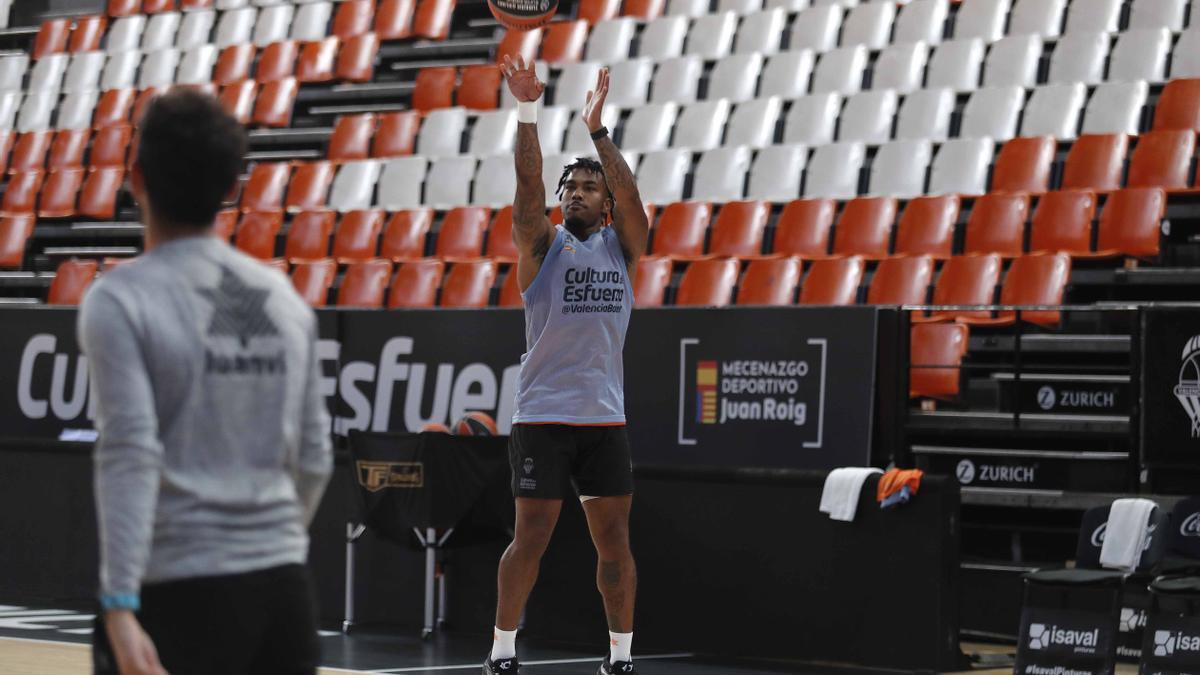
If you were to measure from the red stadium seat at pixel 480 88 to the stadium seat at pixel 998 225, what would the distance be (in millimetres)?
5910

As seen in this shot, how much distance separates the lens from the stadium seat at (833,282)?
37.2 feet

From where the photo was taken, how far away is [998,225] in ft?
37.8

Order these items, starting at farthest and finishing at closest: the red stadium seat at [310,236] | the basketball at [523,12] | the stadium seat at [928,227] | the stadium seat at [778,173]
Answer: the red stadium seat at [310,236] → the stadium seat at [778,173] → the stadium seat at [928,227] → the basketball at [523,12]

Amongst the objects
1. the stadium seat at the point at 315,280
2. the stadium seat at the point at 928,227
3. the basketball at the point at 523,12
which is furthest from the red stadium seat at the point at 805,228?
the basketball at the point at 523,12

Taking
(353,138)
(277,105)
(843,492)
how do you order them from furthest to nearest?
(277,105) < (353,138) < (843,492)

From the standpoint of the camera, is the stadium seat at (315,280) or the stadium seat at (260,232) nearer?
the stadium seat at (315,280)

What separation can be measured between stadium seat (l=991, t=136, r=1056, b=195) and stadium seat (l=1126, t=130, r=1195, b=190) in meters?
0.62

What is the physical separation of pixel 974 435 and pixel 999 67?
195 inches

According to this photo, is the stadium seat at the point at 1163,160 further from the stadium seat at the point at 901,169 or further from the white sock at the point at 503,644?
the white sock at the point at 503,644

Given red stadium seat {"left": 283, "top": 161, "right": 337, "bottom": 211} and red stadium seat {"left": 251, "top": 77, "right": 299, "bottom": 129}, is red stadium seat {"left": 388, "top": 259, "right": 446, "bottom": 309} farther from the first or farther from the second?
red stadium seat {"left": 251, "top": 77, "right": 299, "bottom": 129}

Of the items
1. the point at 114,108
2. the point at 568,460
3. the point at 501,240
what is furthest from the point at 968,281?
the point at 114,108

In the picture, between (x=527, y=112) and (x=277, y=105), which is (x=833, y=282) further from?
(x=277, y=105)

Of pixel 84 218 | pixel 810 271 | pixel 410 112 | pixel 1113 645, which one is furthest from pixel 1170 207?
pixel 84 218

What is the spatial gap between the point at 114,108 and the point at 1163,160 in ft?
38.3
